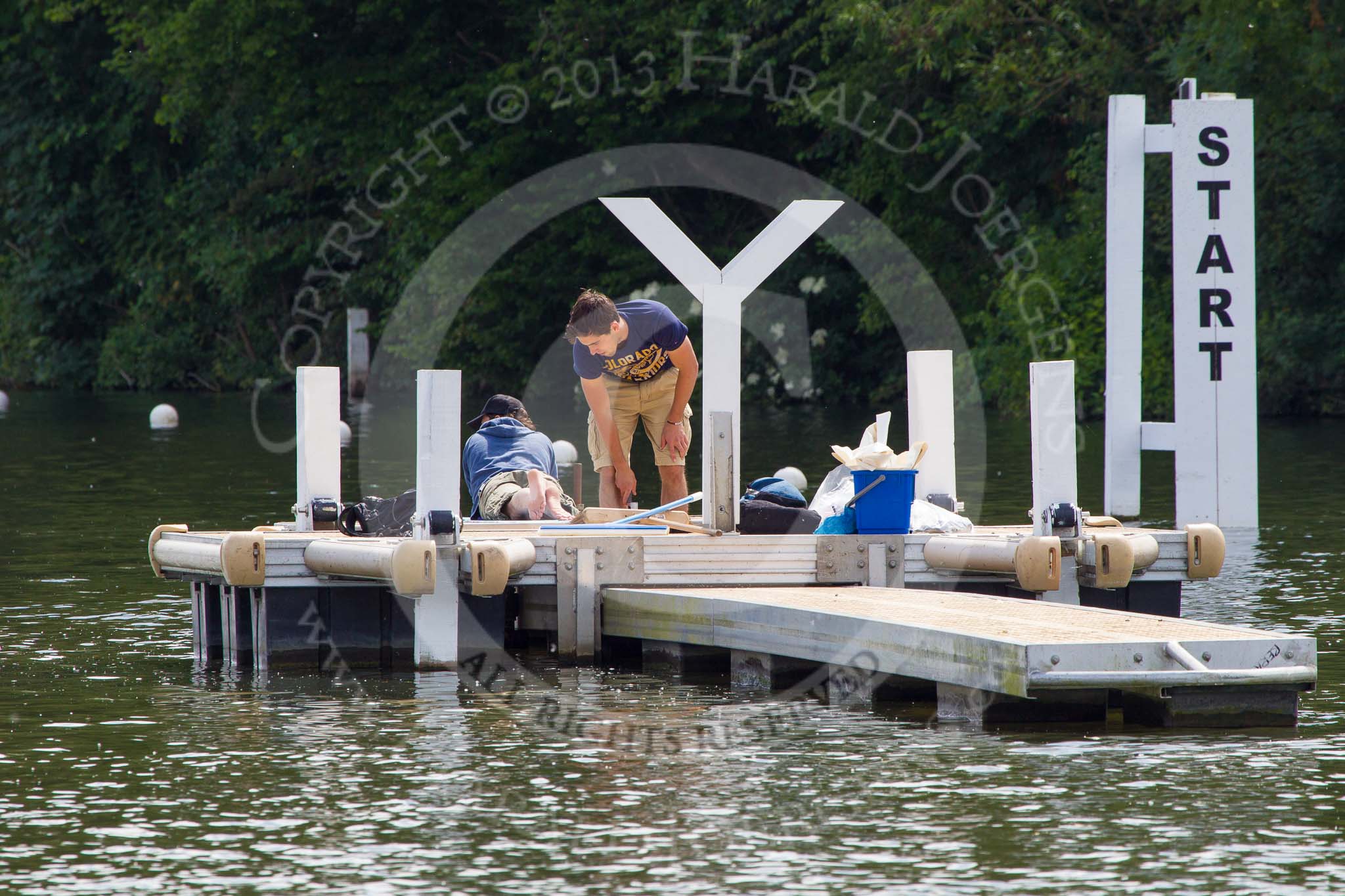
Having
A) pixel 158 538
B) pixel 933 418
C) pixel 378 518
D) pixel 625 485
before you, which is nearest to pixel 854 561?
pixel 933 418

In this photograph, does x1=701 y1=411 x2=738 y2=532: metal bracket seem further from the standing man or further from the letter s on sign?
the letter s on sign

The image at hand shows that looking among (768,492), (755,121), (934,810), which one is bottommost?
(934,810)

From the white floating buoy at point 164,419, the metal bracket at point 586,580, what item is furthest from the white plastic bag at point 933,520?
the white floating buoy at point 164,419

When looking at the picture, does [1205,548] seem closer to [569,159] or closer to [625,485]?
[625,485]

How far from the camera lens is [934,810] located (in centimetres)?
721

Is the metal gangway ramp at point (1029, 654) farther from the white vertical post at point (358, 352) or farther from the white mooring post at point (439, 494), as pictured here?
the white vertical post at point (358, 352)

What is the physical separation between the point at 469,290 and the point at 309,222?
747cm

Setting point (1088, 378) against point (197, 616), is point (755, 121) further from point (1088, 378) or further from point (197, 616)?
point (197, 616)

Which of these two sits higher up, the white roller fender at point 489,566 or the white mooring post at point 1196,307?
the white mooring post at point 1196,307

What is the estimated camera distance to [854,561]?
1064cm

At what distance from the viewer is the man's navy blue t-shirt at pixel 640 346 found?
12.0 meters

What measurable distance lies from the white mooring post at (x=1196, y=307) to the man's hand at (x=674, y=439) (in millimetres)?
2854

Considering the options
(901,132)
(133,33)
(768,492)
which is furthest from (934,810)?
(133,33)

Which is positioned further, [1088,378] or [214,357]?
[214,357]
